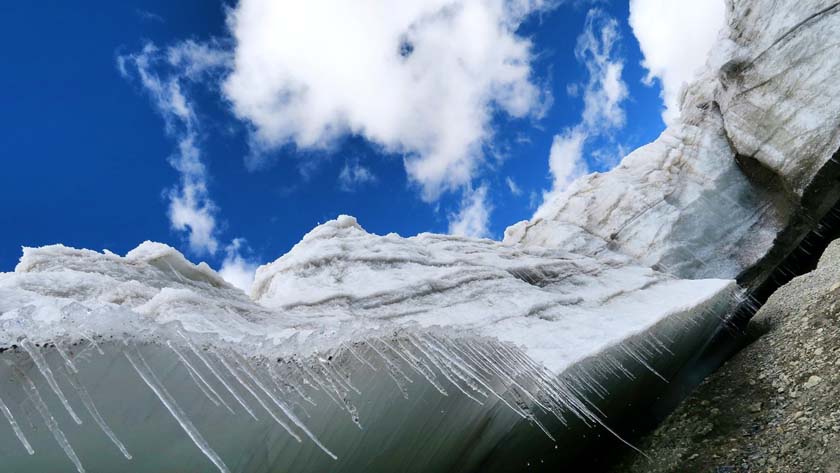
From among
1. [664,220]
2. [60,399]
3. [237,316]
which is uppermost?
[237,316]

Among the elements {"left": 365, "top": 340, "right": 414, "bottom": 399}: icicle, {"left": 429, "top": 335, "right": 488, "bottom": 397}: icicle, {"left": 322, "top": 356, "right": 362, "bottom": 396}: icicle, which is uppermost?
{"left": 322, "top": 356, "right": 362, "bottom": 396}: icicle

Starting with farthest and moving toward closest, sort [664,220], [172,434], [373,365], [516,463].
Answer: [664,220]
[516,463]
[373,365]
[172,434]

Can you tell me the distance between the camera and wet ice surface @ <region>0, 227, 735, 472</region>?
308 cm

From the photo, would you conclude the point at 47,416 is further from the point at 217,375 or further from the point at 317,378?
the point at 317,378

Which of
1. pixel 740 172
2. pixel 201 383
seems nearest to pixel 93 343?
pixel 201 383

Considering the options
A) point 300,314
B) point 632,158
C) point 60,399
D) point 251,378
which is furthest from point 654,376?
point 632,158

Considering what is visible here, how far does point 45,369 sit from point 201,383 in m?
0.91

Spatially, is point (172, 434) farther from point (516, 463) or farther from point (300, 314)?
point (516, 463)

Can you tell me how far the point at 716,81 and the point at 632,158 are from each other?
3.06 metres

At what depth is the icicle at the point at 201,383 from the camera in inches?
134

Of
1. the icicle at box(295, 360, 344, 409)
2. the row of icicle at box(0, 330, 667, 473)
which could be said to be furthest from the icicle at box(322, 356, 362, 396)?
the icicle at box(295, 360, 344, 409)

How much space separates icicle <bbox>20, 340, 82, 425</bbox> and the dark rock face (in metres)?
6.89

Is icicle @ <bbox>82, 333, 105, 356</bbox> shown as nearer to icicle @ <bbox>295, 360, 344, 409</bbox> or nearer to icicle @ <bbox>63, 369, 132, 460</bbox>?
icicle @ <bbox>63, 369, 132, 460</bbox>

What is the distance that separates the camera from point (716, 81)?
15.7 meters
